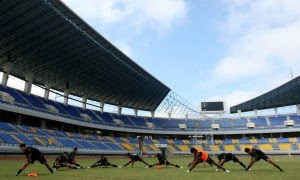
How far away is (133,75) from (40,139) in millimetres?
25670

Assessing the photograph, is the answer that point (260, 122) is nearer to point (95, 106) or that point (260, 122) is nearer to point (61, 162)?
point (95, 106)

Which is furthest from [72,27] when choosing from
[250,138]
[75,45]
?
[250,138]

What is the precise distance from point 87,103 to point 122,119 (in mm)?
Result: 12526

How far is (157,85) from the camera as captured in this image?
234 ft

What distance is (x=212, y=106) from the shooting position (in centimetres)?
8406

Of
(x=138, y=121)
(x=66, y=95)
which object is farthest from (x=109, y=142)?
(x=138, y=121)

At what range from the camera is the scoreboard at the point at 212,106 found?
83.3m

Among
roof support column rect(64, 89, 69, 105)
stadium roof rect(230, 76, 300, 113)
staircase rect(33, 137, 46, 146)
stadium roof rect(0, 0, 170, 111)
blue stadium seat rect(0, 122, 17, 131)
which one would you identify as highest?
stadium roof rect(0, 0, 170, 111)

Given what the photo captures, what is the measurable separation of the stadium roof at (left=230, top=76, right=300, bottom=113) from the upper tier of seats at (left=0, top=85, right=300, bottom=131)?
4.16 metres

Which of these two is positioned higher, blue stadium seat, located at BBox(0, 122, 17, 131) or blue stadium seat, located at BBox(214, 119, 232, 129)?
blue stadium seat, located at BBox(214, 119, 232, 129)

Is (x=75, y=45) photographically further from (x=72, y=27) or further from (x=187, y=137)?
(x=187, y=137)

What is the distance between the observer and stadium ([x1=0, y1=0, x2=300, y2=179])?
37.6 meters

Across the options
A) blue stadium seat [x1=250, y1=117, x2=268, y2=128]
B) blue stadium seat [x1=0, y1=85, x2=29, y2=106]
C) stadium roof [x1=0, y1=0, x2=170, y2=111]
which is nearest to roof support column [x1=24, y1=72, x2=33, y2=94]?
stadium roof [x1=0, y1=0, x2=170, y2=111]

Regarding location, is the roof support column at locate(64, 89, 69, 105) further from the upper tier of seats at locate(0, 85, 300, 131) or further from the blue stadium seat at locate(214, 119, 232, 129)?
the blue stadium seat at locate(214, 119, 232, 129)
